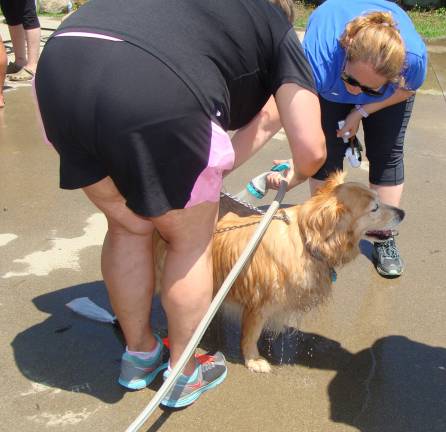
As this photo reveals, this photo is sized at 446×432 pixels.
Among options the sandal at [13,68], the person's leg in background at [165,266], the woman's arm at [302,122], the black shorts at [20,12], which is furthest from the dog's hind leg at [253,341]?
the sandal at [13,68]

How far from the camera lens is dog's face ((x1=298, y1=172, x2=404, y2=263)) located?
8.61 feet

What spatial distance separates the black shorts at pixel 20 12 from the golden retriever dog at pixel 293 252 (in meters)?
4.68

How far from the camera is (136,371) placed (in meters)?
2.55

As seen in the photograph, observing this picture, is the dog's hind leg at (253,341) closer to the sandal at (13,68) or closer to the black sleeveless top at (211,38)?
the black sleeveless top at (211,38)

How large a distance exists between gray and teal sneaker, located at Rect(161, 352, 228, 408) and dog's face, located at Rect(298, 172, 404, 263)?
66cm

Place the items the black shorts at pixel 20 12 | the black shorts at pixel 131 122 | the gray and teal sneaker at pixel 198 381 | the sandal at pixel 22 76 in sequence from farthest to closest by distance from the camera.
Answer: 1. the sandal at pixel 22 76
2. the black shorts at pixel 20 12
3. the gray and teal sneaker at pixel 198 381
4. the black shorts at pixel 131 122

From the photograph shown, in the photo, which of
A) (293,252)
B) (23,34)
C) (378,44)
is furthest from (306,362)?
(23,34)

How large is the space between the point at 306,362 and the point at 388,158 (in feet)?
4.46

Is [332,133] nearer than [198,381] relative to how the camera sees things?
No

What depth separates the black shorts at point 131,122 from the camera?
5.92 ft

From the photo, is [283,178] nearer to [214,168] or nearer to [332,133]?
[214,168]

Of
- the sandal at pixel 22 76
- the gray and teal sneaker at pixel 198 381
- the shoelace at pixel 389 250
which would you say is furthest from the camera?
the sandal at pixel 22 76

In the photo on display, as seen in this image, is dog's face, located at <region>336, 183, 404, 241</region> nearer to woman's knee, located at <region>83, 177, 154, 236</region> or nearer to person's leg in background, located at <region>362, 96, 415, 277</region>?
person's leg in background, located at <region>362, 96, 415, 277</region>

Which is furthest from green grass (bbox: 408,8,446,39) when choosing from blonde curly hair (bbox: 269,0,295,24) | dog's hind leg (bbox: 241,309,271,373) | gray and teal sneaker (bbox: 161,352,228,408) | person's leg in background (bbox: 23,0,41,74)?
gray and teal sneaker (bbox: 161,352,228,408)
